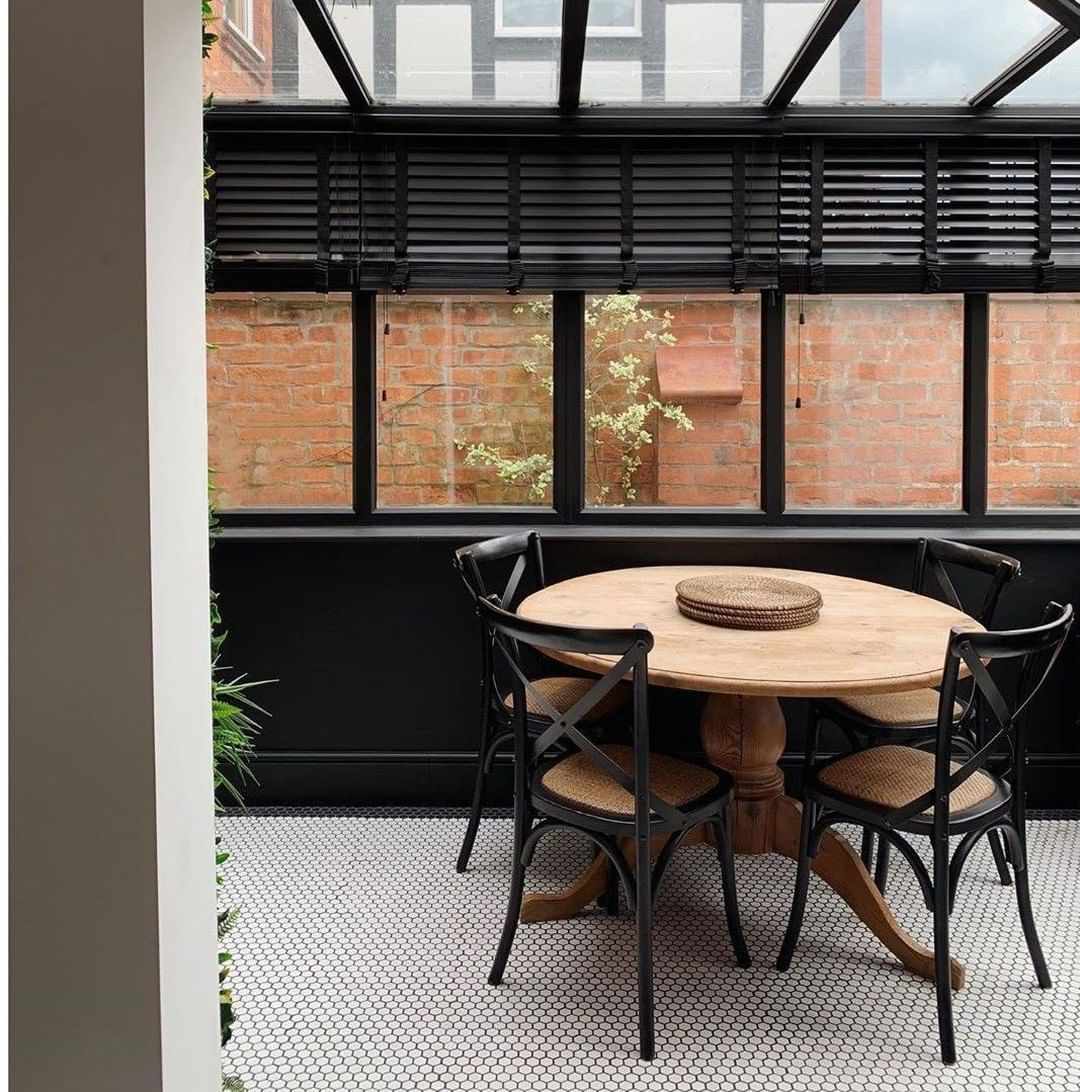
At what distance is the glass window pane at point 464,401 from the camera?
3.37 meters

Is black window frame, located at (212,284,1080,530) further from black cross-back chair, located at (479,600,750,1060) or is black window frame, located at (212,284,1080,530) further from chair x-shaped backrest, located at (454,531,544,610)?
black cross-back chair, located at (479,600,750,1060)

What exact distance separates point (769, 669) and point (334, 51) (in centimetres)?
210

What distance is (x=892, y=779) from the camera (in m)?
2.15

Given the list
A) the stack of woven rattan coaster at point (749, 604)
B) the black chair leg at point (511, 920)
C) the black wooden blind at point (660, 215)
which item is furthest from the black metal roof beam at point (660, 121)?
the black chair leg at point (511, 920)

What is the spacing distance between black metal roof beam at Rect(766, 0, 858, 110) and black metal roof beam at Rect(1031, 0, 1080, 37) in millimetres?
457

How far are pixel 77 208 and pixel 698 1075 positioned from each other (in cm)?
189

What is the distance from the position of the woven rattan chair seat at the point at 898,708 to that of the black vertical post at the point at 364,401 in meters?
1.77

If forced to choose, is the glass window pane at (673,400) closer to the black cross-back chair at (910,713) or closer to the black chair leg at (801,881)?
the black cross-back chair at (910,713)

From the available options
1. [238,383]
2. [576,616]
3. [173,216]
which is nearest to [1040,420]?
[576,616]

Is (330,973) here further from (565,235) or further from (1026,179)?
(1026,179)

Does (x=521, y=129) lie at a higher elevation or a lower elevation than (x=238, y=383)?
higher

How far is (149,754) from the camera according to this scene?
2.99 ft

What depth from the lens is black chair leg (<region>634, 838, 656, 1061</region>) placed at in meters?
1.96

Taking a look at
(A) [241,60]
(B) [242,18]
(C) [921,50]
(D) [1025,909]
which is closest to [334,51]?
(B) [242,18]
